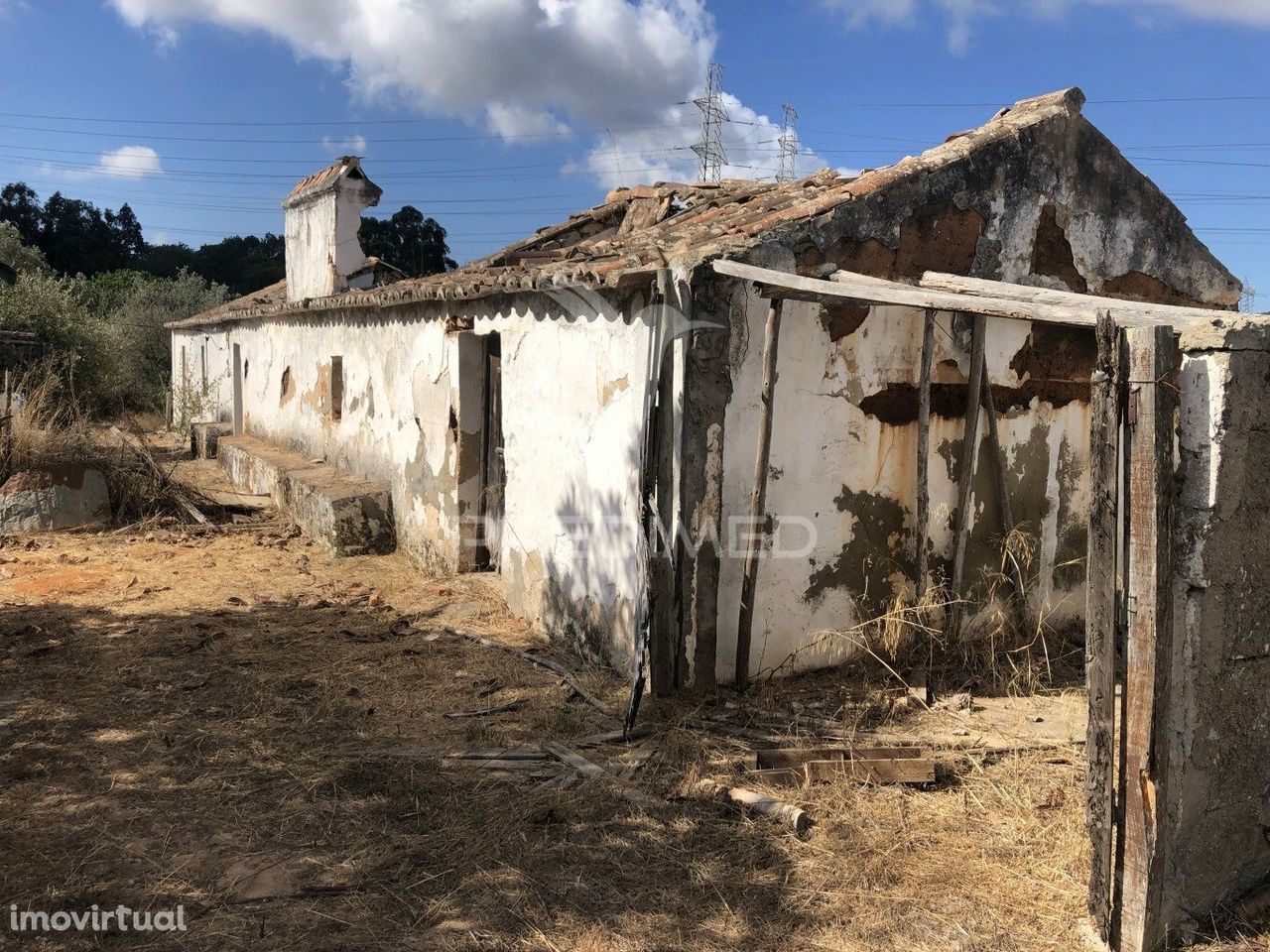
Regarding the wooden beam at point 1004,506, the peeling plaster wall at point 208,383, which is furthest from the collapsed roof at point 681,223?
the peeling plaster wall at point 208,383

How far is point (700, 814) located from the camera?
167 inches

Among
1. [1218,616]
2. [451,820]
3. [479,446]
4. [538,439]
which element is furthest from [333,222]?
[1218,616]

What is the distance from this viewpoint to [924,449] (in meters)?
6.05

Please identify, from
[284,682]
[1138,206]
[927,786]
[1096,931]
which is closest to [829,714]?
[927,786]

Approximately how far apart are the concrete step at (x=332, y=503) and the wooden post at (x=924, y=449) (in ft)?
18.9

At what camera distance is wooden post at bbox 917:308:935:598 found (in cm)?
595

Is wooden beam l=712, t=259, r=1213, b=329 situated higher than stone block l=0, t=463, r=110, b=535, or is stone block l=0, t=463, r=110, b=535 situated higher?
wooden beam l=712, t=259, r=1213, b=329

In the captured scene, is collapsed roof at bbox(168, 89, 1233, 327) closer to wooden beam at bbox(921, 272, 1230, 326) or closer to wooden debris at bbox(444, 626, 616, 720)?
wooden beam at bbox(921, 272, 1230, 326)

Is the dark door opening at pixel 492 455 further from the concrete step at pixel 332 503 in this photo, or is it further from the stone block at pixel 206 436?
the stone block at pixel 206 436

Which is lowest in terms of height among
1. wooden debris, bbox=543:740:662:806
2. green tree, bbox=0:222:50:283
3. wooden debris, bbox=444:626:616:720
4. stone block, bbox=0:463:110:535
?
wooden debris, bbox=543:740:662:806

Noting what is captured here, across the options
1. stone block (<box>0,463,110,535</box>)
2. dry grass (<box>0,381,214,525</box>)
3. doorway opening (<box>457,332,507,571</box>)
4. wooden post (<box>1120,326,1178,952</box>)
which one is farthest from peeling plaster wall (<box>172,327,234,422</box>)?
wooden post (<box>1120,326,1178,952</box>)

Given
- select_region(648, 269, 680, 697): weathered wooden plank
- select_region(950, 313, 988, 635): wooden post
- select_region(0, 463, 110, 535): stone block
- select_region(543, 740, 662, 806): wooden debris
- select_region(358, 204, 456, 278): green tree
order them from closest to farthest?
select_region(543, 740, 662, 806): wooden debris → select_region(648, 269, 680, 697): weathered wooden plank → select_region(950, 313, 988, 635): wooden post → select_region(0, 463, 110, 535): stone block → select_region(358, 204, 456, 278): green tree

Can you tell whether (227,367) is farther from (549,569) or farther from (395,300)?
(549,569)

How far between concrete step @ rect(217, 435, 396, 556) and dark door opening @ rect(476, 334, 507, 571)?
1814 mm
